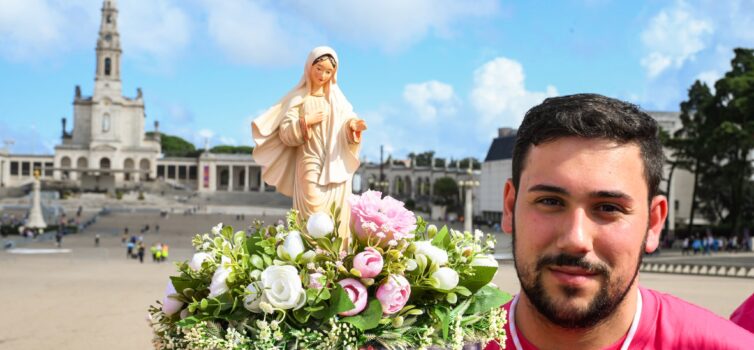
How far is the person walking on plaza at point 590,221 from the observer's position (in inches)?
85.6

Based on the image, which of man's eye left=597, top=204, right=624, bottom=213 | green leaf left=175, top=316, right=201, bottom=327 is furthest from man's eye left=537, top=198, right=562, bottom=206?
green leaf left=175, top=316, right=201, bottom=327

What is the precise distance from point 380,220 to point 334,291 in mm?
266

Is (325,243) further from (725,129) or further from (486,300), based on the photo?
(725,129)

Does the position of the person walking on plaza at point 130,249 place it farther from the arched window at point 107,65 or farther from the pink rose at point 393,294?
the arched window at point 107,65

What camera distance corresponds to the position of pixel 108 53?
119 m

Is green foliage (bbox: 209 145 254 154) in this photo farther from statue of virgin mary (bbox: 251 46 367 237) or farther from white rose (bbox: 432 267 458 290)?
white rose (bbox: 432 267 458 290)

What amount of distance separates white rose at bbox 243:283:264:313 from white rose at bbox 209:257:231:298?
87 mm

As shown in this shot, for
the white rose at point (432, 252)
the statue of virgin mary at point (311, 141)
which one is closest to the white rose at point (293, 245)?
the white rose at point (432, 252)

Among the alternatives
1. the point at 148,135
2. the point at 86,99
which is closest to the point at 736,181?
the point at 86,99

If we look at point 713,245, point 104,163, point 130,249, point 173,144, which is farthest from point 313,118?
point 173,144

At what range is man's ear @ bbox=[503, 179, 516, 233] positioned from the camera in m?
2.46

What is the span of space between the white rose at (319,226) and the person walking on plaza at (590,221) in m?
0.58

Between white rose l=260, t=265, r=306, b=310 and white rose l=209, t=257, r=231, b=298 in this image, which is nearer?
white rose l=260, t=265, r=306, b=310

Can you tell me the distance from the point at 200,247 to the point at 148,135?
5714 inches
